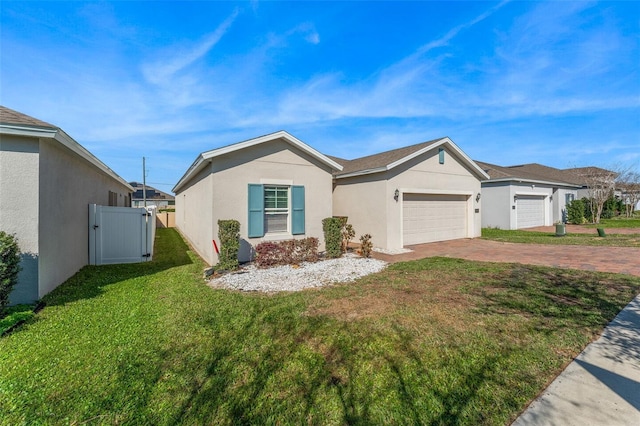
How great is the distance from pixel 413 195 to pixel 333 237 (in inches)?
195

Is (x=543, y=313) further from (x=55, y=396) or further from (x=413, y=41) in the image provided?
(x=413, y=41)

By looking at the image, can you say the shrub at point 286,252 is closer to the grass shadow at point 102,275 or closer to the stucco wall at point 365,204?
the grass shadow at point 102,275

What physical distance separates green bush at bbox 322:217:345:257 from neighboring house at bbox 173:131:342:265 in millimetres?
545

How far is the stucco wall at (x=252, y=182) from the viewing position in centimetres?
816

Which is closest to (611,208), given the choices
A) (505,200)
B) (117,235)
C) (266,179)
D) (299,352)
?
(505,200)

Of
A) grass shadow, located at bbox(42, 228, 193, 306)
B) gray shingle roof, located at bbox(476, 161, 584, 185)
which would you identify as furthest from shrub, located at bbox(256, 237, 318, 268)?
gray shingle roof, located at bbox(476, 161, 584, 185)

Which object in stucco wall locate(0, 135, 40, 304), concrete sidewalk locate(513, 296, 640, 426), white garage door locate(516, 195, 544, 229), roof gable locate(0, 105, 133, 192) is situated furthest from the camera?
white garage door locate(516, 195, 544, 229)

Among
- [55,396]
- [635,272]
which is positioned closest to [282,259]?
[55,396]

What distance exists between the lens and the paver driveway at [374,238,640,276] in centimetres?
776

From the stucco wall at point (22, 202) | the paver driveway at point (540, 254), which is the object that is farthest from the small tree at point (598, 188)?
the stucco wall at point (22, 202)

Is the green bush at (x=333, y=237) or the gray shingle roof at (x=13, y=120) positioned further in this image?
the green bush at (x=333, y=237)

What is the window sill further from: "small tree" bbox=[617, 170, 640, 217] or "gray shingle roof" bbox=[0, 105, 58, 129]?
"small tree" bbox=[617, 170, 640, 217]

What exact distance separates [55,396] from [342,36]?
12.8 m

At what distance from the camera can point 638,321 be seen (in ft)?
13.6
